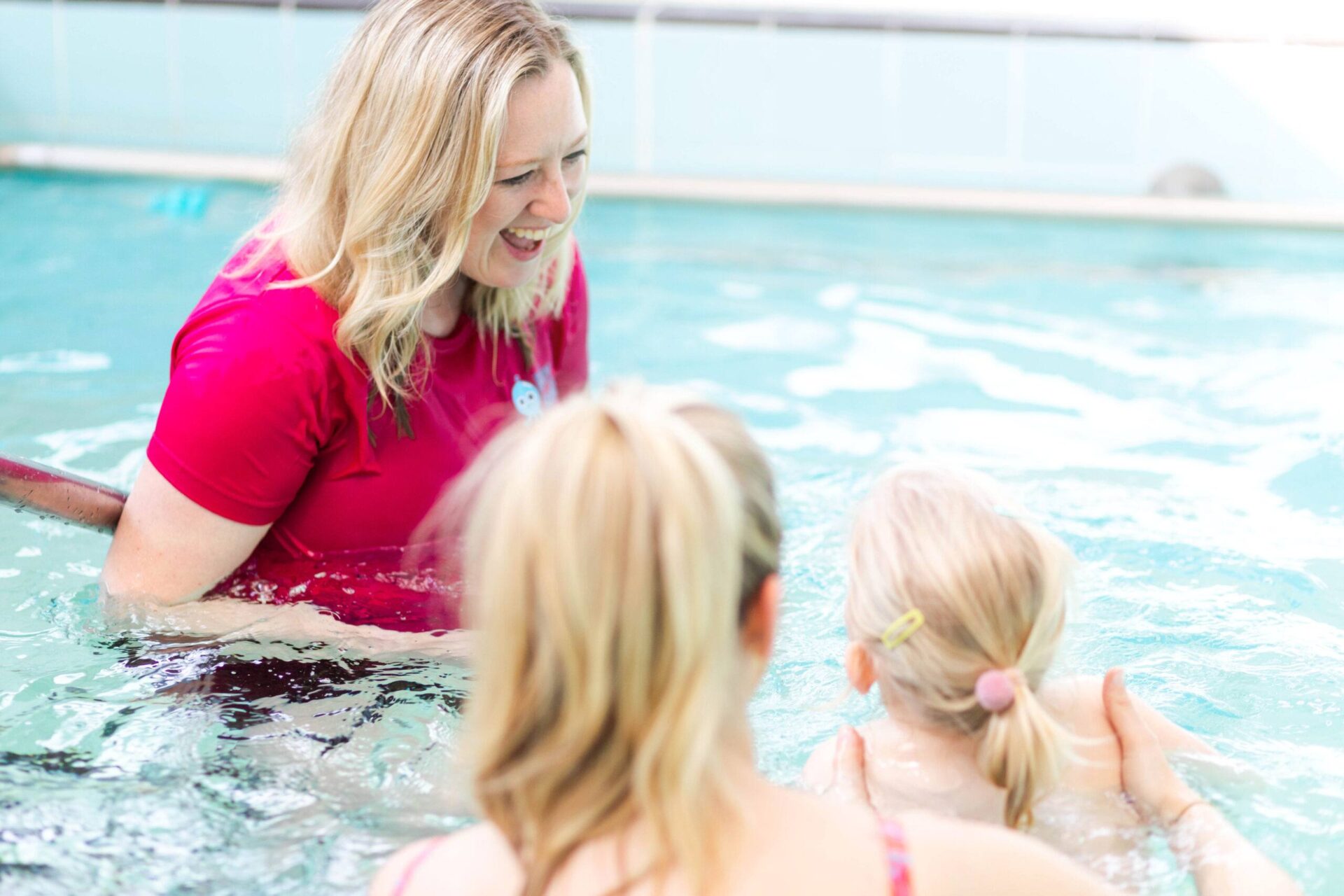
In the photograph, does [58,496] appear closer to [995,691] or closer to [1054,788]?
[995,691]

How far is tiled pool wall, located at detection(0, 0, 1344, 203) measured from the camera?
23.8 feet

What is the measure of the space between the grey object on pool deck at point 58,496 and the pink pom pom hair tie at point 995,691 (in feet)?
5.12

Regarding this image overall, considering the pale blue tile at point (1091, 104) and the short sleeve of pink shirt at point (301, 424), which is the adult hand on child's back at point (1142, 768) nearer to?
the short sleeve of pink shirt at point (301, 424)

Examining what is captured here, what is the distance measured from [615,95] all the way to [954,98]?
69.8 inches

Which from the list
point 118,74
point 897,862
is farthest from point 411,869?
point 118,74

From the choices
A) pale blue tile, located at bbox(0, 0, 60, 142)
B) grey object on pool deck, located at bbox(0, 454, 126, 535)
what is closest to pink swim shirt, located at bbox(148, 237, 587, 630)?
grey object on pool deck, located at bbox(0, 454, 126, 535)

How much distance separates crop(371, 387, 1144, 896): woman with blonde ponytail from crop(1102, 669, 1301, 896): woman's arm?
0.61 meters

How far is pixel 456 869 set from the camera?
64.2 inches

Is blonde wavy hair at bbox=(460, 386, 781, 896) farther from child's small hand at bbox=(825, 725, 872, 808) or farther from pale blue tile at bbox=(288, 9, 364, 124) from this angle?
pale blue tile at bbox=(288, 9, 364, 124)

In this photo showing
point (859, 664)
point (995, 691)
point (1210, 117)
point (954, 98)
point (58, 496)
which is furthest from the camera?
point (954, 98)

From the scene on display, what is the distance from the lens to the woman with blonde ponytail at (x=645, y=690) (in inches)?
54.3

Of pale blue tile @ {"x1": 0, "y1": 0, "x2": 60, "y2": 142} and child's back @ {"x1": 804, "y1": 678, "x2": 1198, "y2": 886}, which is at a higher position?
pale blue tile @ {"x1": 0, "y1": 0, "x2": 60, "y2": 142}

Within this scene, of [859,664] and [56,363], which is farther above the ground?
[859,664]

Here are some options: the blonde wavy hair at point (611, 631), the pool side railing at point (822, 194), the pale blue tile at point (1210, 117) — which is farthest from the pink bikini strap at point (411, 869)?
the pale blue tile at point (1210, 117)
